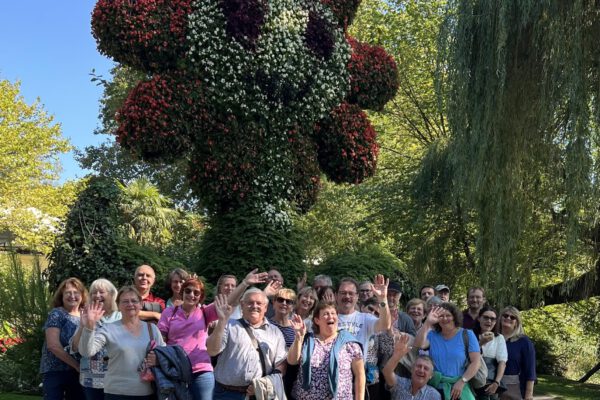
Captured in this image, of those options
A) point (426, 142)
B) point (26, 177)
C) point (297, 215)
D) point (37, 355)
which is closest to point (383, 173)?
point (426, 142)

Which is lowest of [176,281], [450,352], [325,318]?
[450,352]

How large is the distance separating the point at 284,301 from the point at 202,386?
990mm

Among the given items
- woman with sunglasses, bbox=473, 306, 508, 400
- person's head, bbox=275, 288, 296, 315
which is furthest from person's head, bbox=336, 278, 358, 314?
woman with sunglasses, bbox=473, 306, 508, 400

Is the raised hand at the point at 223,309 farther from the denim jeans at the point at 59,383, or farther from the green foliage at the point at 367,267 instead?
the green foliage at the point at 367,267

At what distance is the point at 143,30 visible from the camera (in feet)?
37.6

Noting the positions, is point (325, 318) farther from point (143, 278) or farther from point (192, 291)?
point (143, 278)

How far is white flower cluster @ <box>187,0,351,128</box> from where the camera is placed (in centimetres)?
1173

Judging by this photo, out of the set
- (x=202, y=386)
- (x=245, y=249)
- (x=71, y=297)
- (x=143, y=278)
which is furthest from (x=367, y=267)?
(x=71, y=297)

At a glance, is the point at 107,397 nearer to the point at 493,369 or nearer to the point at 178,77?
the point at 493,369

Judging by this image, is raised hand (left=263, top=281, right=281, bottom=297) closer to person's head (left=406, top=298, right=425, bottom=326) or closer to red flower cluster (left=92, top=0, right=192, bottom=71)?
person's head (left=406, top=298, right=425, bottom=326)

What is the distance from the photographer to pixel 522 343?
7.44 meters

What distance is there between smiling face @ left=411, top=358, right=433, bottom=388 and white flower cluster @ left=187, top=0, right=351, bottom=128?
22.0 feet

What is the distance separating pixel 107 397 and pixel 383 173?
16293mm

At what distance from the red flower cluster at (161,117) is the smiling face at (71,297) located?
5.49 metres
